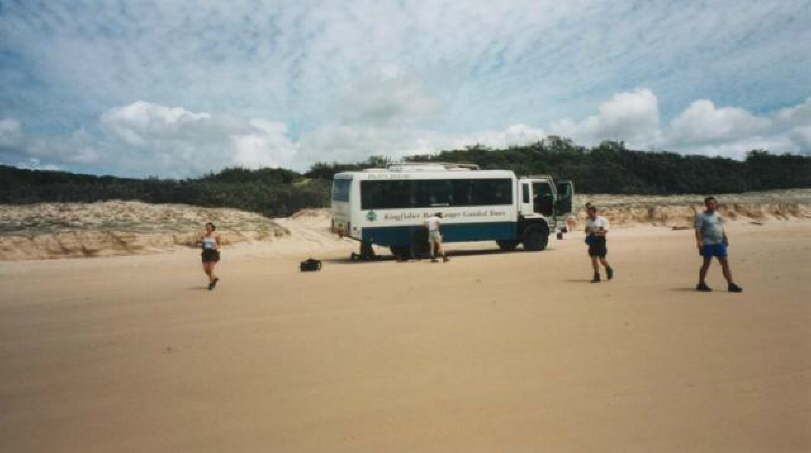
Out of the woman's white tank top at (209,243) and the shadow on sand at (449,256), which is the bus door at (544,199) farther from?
the woman's white tank top at (209,243)

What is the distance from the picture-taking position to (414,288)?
11.2m

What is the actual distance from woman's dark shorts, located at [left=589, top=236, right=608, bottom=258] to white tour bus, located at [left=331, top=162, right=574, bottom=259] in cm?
732

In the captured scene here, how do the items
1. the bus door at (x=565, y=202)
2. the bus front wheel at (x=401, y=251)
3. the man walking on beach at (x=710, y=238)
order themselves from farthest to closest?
1. the bus door at (x=565, y=202)
2. the bus front wheel at (x=401, y=251)
3. the man walking on beach at (x=710, y=238)

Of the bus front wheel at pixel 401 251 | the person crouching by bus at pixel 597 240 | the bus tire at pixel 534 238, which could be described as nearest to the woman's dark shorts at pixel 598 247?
the person crouching by bus at pixel 597 240

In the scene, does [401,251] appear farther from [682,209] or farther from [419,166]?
[682,209]

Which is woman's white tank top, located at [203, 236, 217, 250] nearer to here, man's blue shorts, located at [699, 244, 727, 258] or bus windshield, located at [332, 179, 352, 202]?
bus windshield, located at [332, 179, 352, 202]

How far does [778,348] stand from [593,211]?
21.9 ft

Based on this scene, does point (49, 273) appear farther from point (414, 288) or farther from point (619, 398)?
Answer: point (619, 398)

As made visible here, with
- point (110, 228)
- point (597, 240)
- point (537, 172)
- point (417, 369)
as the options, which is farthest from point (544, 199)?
point (537, 172)

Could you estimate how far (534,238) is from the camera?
19891 millimetres

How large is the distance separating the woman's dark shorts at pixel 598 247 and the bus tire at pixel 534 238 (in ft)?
25.9

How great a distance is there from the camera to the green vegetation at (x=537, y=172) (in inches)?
1340

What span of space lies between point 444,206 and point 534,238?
355cm

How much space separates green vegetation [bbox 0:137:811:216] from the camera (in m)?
34.0
